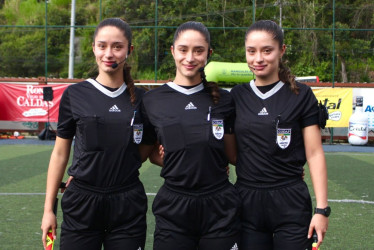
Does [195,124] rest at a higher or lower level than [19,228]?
higher

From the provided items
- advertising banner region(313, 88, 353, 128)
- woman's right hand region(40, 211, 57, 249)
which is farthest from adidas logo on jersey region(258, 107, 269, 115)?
advertising banner region(313, 88, 353, 128)

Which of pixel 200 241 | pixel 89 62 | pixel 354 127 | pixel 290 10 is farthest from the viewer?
pixel 89 62


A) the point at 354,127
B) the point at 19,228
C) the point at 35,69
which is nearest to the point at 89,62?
the point at 35,69

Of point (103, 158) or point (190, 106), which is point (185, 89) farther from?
point (103, 158)

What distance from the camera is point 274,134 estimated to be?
2857mm

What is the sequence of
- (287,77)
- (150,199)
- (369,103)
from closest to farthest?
1. (287,77)
2. (150,199)
3. (369,103)

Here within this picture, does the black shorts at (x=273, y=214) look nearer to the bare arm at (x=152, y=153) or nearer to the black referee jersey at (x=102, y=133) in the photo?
the bare arm at (x=152, y=153)

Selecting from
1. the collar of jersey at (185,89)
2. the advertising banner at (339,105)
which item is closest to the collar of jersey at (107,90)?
the collar of jersey at (185,89)

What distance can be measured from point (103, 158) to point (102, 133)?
136 mm

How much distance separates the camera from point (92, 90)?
293 cm

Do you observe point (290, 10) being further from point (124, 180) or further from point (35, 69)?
point (124, 180)

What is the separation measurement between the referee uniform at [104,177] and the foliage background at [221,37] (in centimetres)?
1453

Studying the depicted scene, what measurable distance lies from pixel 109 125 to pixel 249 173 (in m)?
0.81

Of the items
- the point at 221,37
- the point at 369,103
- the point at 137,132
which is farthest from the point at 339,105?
the point at 137,132
